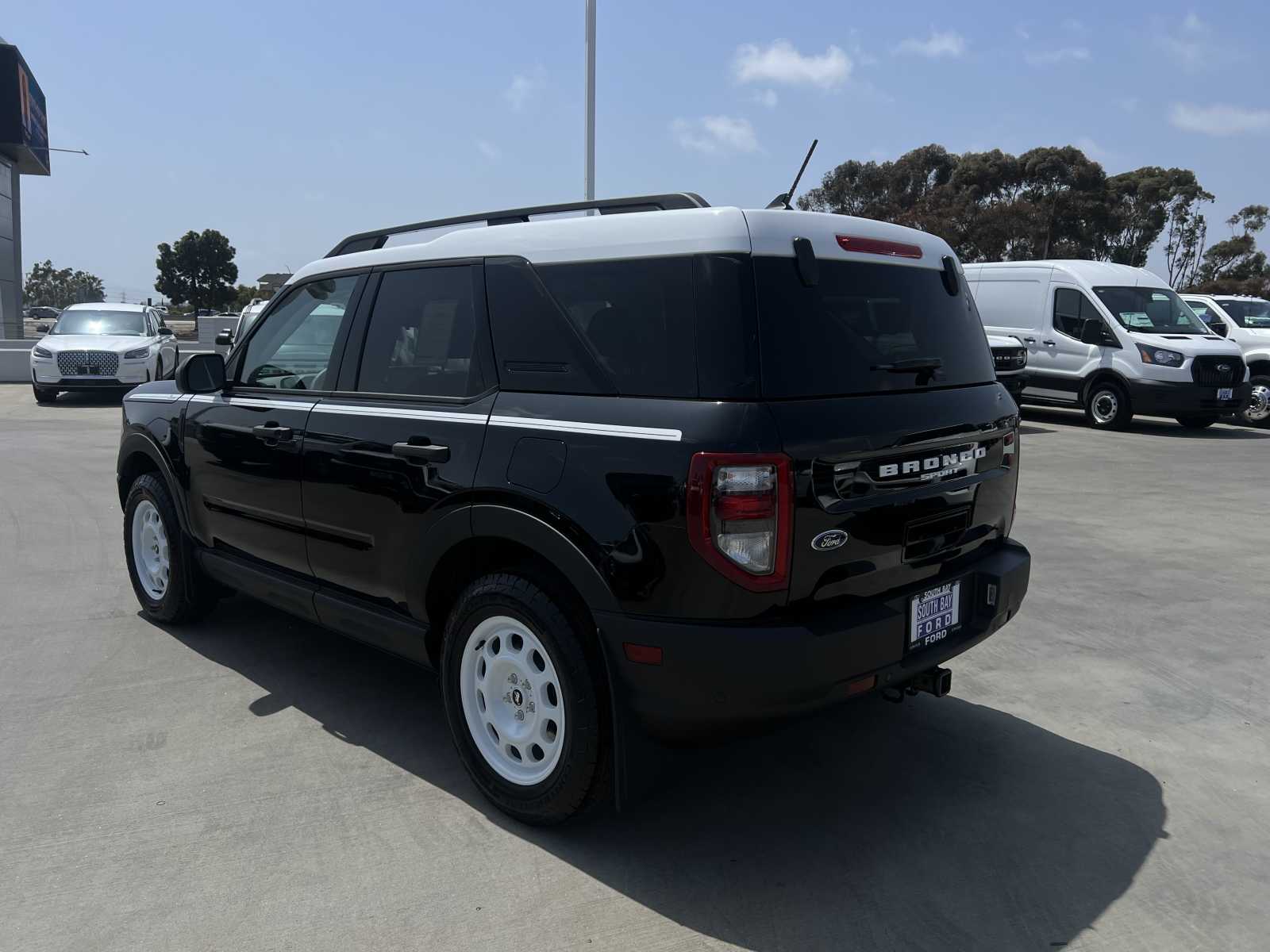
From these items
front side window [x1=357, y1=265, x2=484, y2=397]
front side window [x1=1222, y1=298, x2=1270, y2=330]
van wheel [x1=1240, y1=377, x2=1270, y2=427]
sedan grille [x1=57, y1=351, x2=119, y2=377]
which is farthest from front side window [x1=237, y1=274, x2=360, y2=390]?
front side window [x1=1222, y1=298, x2=1270, y2=330]

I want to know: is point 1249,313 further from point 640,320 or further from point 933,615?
point 640,320

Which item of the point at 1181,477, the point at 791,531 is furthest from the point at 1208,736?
the point at 1181,477

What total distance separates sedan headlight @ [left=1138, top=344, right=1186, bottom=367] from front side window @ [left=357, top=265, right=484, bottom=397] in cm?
1328

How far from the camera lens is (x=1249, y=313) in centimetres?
1817

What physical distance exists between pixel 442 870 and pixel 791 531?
146 cm

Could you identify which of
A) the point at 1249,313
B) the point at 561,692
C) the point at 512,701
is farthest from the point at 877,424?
the point at 1249,313

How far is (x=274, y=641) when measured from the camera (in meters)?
5.01

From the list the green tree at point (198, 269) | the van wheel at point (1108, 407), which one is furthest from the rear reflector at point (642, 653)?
the green tree at point (198, 269)

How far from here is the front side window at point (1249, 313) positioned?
17641mm

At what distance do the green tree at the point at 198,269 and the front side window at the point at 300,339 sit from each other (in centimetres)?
7733

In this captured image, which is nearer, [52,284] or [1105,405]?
[1105,405]

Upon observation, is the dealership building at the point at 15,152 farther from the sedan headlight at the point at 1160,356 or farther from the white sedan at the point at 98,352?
the sedan headlight at the point at 1160,356

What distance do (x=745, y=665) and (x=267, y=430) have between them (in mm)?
2436

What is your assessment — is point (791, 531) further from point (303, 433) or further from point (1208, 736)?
point (1208, 736)
